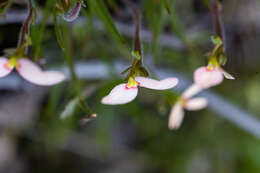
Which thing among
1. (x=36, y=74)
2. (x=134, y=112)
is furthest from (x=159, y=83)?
(x=134, y=112)

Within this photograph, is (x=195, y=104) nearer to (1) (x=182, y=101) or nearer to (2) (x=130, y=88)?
(1) (x=182, y=101)

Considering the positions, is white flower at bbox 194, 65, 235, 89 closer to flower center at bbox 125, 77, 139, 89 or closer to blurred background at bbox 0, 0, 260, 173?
flower center at bbox 125, 77, 139, 89

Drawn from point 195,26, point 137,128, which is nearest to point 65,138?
point 137,128

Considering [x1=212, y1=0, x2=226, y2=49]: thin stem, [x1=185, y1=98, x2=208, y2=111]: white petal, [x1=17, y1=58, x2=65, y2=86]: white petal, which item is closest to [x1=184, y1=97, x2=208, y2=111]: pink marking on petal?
[x1=185, y1=98, x2=208, y2=111]: white petal

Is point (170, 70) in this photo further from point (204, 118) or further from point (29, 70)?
point (29, 70)

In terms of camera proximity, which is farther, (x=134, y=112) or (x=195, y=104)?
(x=134, y=112)

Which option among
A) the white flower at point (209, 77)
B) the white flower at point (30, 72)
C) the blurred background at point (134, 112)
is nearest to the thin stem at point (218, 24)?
the white flower at point (209, 77)
